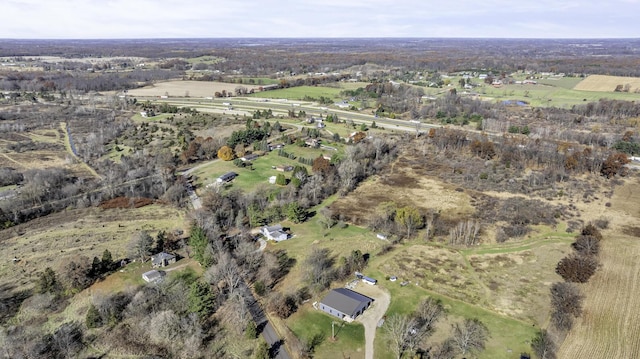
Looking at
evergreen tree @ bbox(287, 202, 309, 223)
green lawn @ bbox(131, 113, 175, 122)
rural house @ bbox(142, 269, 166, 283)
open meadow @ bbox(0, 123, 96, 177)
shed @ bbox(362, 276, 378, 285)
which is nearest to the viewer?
rural house @ bbox(142, 269, 166, 283)

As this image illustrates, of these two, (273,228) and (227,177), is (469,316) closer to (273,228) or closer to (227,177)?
(273,228)

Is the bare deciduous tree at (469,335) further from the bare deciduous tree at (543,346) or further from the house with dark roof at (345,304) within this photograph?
the house with dark roof at (345,304)

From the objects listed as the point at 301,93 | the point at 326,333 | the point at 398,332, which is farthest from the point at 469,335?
the point at 301,93

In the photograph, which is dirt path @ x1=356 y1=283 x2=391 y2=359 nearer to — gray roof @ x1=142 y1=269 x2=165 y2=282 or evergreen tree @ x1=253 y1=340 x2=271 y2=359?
evergreen tree @ x1=253 y1=340 x2=271 y2=359

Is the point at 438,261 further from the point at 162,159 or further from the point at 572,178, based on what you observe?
the point at 162,159

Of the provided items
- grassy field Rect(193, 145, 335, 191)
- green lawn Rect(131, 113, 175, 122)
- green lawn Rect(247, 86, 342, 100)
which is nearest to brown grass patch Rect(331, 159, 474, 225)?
grassy field Rect(193, 145, 335, 191)

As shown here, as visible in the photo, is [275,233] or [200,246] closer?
[200,246]

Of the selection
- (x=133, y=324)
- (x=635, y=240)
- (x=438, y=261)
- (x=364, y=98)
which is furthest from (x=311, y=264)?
(x=364, y=98)
